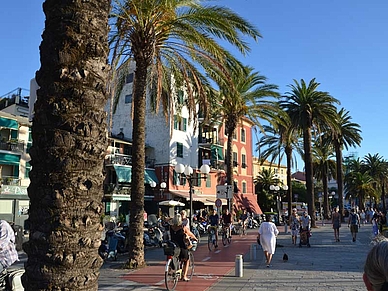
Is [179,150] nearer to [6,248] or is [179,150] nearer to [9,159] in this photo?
[9,159]

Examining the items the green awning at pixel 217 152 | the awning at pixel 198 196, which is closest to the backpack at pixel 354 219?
the awning at pixel 198 196

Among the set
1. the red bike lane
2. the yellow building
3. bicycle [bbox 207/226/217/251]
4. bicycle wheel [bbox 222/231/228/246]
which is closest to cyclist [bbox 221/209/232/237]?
bicycle wheel [bbox 222/231/228/246]

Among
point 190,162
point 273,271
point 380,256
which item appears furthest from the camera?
point 190,162

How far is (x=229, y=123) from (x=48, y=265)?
2245 centimetres

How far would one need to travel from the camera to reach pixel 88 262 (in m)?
3.22

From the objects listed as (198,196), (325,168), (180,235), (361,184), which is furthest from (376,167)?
(180,235)

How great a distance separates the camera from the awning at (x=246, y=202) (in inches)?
1917

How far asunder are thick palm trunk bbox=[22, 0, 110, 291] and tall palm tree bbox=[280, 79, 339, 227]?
28.1 m

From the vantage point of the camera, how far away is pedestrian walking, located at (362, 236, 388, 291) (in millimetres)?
2021

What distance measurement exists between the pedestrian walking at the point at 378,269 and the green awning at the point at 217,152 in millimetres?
43968

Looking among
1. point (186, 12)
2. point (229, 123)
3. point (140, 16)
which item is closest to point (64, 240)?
point (140, 16)

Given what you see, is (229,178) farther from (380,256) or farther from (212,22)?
(380,256)

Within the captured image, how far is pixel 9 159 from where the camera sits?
1206 inches

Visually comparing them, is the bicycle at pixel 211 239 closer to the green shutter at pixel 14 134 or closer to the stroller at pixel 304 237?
the stroller at pixel 304 237
